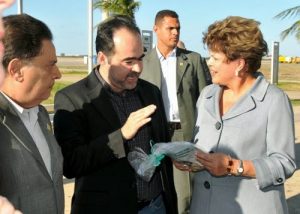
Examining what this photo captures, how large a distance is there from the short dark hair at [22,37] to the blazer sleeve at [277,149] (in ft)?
4.73

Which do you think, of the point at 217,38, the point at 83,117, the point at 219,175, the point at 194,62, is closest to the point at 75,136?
the point at 83,117

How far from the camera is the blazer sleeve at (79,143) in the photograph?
2430 millimetres

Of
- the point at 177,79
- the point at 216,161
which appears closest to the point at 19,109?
the point at 216,161

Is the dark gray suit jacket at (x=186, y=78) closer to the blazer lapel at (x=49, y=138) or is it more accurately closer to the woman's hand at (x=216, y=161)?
the woman's hand at (x=216, y=161)

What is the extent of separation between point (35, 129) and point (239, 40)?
139cm

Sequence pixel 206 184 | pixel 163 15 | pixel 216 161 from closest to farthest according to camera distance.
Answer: pixel 216 161 → pixel 206 184 → pixel 163 15

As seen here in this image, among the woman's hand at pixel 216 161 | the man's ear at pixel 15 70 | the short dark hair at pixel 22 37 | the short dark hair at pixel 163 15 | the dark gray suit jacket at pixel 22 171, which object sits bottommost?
the woman's hand at pixel 216 161

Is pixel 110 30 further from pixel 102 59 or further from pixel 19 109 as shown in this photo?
pixel 19 109

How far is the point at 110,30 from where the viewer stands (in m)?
2.79

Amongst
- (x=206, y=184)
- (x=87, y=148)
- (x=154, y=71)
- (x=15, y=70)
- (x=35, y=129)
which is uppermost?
(x=15, y=70)

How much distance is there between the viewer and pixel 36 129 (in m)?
2.15

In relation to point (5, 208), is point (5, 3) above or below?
above

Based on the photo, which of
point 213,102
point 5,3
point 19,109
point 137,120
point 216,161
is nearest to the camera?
point 5,3

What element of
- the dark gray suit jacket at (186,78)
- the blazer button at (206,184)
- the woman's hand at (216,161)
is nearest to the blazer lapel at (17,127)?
the woman's hand at (216,161)
